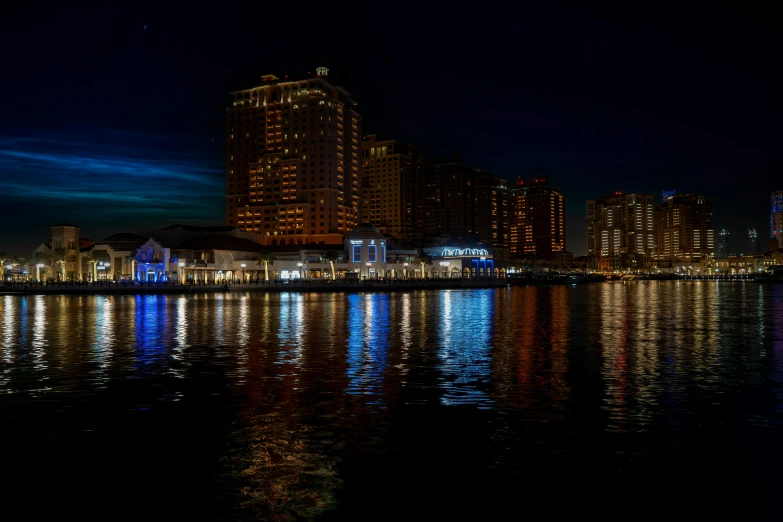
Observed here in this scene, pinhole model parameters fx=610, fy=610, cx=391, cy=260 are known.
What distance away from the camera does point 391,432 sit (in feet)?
48.6

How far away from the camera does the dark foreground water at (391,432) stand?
10625 mm

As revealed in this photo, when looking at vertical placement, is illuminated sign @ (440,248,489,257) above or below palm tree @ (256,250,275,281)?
above

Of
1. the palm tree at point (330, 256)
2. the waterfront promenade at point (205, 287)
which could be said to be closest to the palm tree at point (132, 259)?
the waterfront promenade at point (205, 287)

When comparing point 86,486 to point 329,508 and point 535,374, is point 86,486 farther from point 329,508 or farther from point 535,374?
point 535,374

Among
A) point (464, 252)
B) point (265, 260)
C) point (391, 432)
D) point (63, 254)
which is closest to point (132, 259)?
point (63, 254)

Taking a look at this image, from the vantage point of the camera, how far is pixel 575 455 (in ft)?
42.4

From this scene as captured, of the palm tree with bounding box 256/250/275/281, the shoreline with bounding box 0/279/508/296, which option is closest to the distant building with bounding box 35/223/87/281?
the shoreline with bounding box 0/279/508/296

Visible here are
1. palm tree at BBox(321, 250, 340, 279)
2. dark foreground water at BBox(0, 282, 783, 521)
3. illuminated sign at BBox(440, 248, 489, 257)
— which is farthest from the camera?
illuminated sign at BBox(440, 248, 489, 257)

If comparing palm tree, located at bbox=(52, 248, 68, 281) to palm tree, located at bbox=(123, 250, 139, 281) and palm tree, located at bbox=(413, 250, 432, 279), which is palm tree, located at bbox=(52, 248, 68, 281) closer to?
palm tree, located at bbox=(123, 250, 139, 281)

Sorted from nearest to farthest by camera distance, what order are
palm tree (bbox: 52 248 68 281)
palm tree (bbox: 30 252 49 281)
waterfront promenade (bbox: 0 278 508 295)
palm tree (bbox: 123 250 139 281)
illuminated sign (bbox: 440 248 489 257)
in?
waterfront promenade (bbox: 0 278 508 295) → palm tree (bbox: 123 250 139 281) → palm tree (bbox: 52 248 68 281) → palm tree (bbox: 30 252 49 281) → illuminated sign (bbox: 440 248 489 257)

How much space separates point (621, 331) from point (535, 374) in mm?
19206

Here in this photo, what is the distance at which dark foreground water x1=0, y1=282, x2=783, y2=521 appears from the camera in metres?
10.6

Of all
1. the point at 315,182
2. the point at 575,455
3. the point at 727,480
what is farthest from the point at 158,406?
the point at 315,182

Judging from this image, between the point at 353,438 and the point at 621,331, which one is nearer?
the point at 353,438
